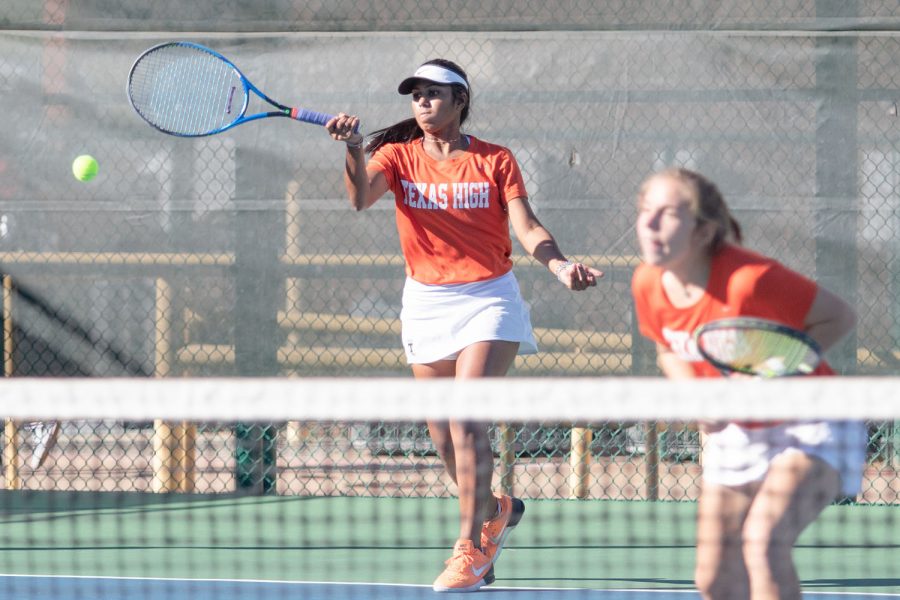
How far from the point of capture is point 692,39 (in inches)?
214

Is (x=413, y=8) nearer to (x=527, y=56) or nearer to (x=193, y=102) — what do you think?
(x=527, y=56)

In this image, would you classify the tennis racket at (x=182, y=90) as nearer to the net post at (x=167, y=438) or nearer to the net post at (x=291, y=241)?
the net post at (x=291, y=241)

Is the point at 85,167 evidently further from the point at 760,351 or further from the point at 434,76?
the point at 760,351

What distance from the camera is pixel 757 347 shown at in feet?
7.86

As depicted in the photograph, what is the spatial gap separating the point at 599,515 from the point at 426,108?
2.16m

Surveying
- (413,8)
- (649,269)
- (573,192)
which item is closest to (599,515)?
(573,192)

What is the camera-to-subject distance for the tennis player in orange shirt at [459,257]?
377 centimetres

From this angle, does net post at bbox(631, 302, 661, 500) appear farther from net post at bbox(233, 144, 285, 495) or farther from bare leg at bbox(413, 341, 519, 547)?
bare leg at bbox(413, 341, 519, 547)

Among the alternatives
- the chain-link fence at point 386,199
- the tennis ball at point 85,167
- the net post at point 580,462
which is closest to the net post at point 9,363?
the chain-link fence at point 386,199

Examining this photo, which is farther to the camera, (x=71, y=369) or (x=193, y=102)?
(x=71, y=369)

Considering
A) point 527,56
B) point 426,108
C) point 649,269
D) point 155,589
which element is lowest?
point 155,589

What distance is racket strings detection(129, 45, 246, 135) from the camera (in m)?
4.46

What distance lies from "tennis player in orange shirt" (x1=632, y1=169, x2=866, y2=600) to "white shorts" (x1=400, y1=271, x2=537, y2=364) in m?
1.31

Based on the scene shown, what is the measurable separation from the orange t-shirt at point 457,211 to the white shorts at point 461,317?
31 mm
